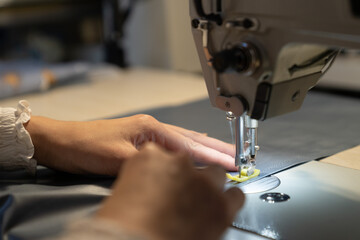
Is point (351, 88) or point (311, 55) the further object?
point (351, 88)

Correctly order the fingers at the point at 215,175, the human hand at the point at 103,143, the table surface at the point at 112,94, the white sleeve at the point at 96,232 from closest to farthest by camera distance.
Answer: the white sleeve at the point at 96,232 < the fingers at the point at 215,175 < the human hand at the point at 103,143 < the table surface at the point at 112,94

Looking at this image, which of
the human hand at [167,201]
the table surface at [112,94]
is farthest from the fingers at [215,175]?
the table surface at [112,94]

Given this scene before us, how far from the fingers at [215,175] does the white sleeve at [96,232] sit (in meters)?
0.12

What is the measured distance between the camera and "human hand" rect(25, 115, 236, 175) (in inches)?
31.3

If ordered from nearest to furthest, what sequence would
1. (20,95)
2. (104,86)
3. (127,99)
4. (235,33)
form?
(235,33) < (127,99) < (20,95) < (104,86)

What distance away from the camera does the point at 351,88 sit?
74.6 inches

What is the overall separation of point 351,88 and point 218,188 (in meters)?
1.51

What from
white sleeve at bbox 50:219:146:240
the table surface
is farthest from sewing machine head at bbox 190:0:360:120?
the table surface

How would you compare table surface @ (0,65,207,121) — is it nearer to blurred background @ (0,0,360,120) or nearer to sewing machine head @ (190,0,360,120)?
blurred background @ (0,0,360,120)

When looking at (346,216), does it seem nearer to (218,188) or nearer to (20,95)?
(218,188)

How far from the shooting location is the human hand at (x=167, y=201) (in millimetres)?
464

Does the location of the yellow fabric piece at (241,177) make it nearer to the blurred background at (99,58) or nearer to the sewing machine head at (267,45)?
the sewing machine head at (267,45)

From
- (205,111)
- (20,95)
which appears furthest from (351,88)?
(20,95)

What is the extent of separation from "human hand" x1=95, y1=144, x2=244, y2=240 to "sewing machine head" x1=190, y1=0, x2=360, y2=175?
0.65 ft
